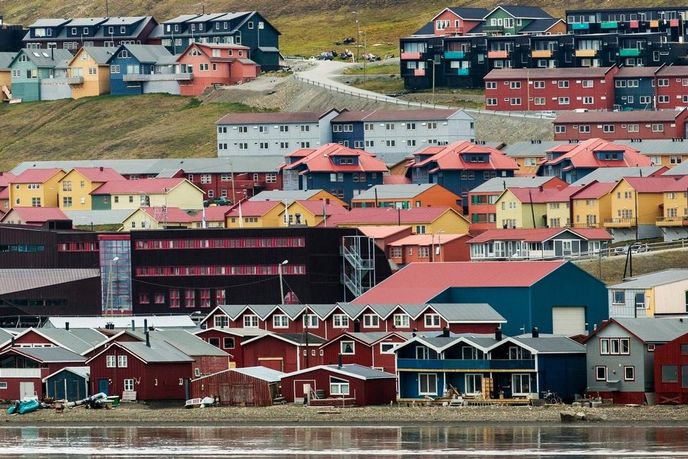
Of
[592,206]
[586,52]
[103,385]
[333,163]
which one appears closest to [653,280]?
[103,385]

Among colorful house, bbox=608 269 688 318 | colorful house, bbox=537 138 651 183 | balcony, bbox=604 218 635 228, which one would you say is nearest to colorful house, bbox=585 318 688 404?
colorful house, bbox=608 269 688 318

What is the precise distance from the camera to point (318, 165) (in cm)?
14662

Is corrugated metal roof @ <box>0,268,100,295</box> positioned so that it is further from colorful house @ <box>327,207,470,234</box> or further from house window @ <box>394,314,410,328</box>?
house window @ <box>394,314,410,328</box>

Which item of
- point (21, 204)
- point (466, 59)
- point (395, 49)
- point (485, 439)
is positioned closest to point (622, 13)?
point (466, 59)

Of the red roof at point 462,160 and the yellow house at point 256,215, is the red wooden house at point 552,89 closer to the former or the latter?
the red roof at point 462,160

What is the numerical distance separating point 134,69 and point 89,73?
3885 mm

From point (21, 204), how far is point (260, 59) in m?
39.9

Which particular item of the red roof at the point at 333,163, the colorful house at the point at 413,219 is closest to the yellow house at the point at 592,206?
the colorful house at the point at 413,219

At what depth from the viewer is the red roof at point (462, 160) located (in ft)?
468

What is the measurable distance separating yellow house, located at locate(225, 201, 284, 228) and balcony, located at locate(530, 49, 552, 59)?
35795 mm

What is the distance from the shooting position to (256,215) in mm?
136250

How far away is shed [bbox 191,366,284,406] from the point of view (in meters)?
89.0

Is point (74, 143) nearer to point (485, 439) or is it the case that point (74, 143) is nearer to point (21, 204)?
point (21, 204)

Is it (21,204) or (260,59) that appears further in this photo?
(260,59)
